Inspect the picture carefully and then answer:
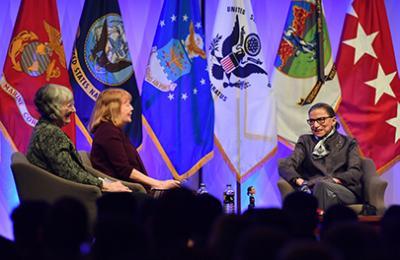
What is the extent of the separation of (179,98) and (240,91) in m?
0.57

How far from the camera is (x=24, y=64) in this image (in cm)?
627

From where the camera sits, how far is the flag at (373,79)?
6953mm

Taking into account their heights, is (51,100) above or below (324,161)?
above

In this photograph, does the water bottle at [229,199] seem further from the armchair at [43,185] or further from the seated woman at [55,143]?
the armchair at [43,185]

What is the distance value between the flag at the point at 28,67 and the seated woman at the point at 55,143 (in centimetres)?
138

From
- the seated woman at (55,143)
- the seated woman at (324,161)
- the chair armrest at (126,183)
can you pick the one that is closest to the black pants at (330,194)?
the seated woman at (324,161)

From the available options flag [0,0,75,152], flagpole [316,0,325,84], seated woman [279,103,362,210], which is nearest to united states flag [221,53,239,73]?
flagpole [316,0,325,84]

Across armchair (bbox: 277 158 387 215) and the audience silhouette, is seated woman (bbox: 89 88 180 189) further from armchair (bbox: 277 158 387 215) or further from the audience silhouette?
the audience silhouette

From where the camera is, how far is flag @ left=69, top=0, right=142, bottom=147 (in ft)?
21.1

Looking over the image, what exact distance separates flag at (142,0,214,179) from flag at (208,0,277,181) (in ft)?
0.50

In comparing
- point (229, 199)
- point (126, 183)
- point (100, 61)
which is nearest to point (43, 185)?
point (126, 183)

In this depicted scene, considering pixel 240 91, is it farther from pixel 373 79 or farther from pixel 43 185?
pixel 43 185

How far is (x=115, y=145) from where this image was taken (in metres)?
5.23

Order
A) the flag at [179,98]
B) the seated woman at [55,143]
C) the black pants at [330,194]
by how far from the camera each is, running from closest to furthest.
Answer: the seated woman at [55,143], the black pants at [330,194], the flag at [179,98]
